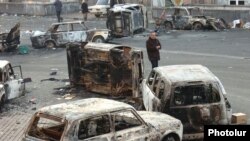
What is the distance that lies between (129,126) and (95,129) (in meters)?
0.73

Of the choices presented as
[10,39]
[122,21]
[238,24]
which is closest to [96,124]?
[10,39]

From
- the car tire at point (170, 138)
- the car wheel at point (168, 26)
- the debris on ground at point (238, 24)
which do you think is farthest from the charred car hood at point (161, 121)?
the debris on ground at point (238, 24)

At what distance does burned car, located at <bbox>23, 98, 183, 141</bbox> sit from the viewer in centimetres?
884

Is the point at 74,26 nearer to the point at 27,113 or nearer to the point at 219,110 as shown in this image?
the point at 27,113

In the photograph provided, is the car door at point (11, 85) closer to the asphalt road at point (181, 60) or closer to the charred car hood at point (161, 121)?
the asphalt road at point (181, 60)

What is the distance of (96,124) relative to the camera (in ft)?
29.6

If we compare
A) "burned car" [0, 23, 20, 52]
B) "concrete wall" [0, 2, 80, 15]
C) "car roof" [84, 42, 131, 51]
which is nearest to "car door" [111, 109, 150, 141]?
"car roof" [84, 42, 131, 51]

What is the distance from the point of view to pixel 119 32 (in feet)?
90.6

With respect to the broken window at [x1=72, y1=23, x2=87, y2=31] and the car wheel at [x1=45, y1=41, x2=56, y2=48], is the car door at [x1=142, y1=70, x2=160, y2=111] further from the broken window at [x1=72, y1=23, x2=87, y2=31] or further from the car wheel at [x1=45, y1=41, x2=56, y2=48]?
the car wheel at [x1=45, y1=41, x2=56, y2=48]

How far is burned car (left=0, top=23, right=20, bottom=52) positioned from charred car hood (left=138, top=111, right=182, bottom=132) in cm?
1585

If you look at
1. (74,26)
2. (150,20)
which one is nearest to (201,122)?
(74,26)

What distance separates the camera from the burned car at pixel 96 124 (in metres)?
8.84

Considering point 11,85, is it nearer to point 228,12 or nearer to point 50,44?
point 50,44

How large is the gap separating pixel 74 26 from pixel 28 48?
2606 millimetres
